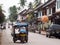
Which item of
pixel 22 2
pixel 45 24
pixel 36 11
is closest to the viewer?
pixel 45 24

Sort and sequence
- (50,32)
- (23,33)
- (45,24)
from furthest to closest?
(45,24) < (50,32) < (23,33)

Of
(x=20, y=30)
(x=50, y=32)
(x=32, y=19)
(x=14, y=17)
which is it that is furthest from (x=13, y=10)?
(x=20, y=30)

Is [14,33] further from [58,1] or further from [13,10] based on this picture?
[13,10]

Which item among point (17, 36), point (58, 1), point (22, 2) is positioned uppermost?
point (22, 2)

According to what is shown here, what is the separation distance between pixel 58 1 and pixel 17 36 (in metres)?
27.5

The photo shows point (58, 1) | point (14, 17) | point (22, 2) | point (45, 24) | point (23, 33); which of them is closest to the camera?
point (23, 33)

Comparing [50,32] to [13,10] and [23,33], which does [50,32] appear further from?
[13,10]

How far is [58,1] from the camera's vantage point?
180 ft

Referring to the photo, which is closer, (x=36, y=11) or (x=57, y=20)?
(x=57, y=20)

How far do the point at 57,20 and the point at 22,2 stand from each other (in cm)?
8533

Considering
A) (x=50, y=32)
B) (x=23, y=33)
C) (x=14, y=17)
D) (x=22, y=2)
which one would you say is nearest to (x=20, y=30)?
(x=23, y=33)

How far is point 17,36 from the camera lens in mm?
28500

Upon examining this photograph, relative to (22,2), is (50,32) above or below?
below

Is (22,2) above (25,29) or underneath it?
above
